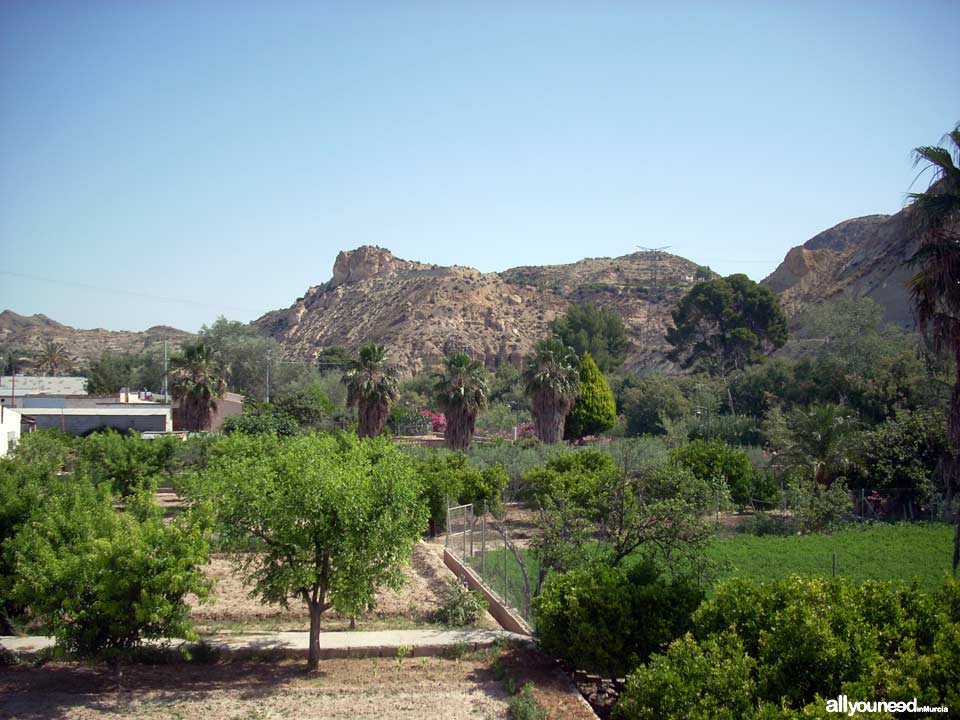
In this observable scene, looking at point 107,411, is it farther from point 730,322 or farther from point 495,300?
point 495,300

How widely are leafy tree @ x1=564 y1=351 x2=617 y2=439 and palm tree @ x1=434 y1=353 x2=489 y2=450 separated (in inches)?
501

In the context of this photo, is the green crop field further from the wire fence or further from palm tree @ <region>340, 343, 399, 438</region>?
palm tree @ <region>340, 343, 399, 438</region>

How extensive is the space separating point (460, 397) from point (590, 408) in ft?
50.7

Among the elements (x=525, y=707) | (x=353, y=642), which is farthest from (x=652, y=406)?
(x=525, y=707)

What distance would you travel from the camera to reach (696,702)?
27.3 feet

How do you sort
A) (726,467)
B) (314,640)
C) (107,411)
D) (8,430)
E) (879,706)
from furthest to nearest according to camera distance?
(107,411) < (726,467) < (8,430) < (314,640) < (879,706)

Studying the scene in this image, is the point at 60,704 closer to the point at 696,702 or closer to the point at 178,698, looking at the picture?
the point at 178,698

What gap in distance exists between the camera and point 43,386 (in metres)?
72.8

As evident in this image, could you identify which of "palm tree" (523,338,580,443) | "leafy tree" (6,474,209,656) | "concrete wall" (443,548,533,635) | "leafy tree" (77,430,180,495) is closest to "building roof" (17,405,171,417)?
"leafy tree" (77,430,180,495)

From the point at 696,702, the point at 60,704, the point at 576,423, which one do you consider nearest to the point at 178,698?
the point at 60,704

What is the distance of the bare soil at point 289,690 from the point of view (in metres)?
12.1

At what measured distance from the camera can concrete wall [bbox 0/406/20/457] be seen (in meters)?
27.7

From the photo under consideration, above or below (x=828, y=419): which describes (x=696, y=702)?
below

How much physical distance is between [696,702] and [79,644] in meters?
9.63
